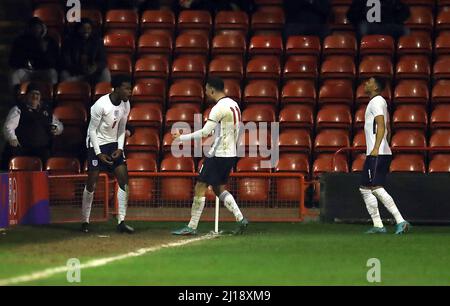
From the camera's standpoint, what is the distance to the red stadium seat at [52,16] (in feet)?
66.7

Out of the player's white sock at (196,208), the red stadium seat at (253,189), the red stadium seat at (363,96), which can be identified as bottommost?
the player's white sock at (196,208)

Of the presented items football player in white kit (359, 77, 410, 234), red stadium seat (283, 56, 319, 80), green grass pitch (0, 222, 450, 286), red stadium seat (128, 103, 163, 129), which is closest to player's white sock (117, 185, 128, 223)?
green grass pitch (0, 222, 450, 286)

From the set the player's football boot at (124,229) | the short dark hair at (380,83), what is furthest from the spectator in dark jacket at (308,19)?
the player's football boot at (124,229)

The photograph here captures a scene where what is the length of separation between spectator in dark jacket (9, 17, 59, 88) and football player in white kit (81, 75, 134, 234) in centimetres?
438

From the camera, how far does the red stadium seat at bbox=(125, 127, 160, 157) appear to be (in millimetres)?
18219

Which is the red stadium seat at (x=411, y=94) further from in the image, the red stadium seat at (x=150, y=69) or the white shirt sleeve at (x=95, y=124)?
the white shirt sleeve at (x=95, y=124)

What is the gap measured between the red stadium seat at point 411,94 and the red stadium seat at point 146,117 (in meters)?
3.83

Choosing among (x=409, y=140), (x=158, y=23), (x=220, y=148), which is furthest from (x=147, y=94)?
(x=220, y=148)

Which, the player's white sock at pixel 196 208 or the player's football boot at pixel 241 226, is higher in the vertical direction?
the player's white sock at pixel 196 208

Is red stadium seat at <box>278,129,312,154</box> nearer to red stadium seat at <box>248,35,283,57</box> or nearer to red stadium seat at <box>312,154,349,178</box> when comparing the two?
red stadium seat at <box>312,154,349,178</box>

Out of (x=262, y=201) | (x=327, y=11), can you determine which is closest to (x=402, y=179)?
(x=262, y=201)

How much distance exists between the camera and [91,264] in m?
11.4

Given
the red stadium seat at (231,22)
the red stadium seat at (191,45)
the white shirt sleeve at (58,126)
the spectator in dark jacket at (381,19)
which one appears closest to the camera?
the white shirt sleeve at (58,126)

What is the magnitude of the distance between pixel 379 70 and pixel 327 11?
184 cm
